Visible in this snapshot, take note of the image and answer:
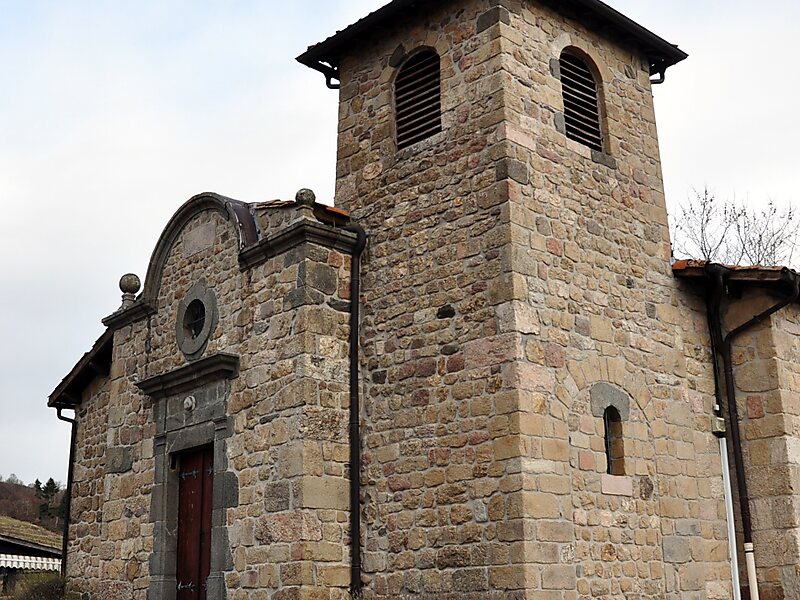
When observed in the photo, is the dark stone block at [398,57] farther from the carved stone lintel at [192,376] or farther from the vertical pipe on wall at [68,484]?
the vertical pipe on wall at [68,484]

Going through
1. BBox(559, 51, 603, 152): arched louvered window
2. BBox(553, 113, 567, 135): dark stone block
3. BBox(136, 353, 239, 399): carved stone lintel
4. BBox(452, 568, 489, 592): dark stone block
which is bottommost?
BBox(452, 568, 489, 592): dark stone block

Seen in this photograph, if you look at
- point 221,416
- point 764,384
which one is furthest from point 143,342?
point 764,384

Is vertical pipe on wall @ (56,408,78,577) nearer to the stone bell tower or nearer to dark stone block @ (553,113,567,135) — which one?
the stone bell tower

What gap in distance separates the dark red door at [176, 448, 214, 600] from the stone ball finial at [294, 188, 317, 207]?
2887mm

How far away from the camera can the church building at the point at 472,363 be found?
8469mm

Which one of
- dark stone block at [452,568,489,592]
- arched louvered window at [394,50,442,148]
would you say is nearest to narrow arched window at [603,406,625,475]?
dark stone block at [452,568,489,592]

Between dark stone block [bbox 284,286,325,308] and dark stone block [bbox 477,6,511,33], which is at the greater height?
dark stone block [bbox 477,6,511,33]

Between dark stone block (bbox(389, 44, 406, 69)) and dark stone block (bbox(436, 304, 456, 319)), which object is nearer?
dark stone block (bbox(436, 304, 456, 319))

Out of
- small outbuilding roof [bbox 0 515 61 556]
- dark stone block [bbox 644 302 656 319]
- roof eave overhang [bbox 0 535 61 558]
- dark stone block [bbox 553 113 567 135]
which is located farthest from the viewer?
small outbuilding roof [bbox 0 515 61 556]

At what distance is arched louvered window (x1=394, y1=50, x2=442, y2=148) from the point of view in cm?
990

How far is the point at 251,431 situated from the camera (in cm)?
943

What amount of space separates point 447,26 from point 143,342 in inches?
208

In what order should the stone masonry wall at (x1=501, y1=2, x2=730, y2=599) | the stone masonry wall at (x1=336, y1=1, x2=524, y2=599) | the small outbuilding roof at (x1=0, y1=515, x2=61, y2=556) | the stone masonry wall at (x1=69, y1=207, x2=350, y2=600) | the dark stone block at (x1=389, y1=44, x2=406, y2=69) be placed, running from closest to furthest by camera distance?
the stone masonry wall at (x1=336, y1=1, x2=524, y2=599)
the stone masonry wall at (x1=501, y1=2, x2=730, y2=599)
the stone masonry wall at (x1=69, y1=207, x2=350, y2=600)
the dark stone block at (x1=389, y1=44, x2=406, y2=69)
the small outbuilding roof at (x1=0, y1=515, x2=61, y2=556)

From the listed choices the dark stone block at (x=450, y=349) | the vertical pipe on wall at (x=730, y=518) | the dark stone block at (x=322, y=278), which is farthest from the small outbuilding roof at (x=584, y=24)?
the vertical pipe on wall at (x=730, y=518)
